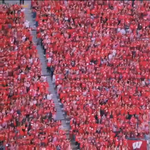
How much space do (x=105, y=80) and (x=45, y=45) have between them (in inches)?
166

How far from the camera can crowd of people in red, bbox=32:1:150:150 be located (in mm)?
30000

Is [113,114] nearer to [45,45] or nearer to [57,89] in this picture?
[57,89]

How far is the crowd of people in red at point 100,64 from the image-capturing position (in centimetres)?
3000

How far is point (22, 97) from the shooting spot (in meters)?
30.5

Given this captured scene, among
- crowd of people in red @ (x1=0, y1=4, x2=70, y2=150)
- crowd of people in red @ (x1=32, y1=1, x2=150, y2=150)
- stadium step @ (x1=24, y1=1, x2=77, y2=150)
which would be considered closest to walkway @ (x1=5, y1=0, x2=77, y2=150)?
stadium step @ (x1=24, y1=1, x2=77, y2=150)

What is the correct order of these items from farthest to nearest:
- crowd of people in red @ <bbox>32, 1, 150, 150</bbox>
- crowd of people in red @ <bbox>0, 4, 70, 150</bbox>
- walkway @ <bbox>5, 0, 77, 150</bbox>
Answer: walkway @ <bbox>5, 0, 77, 150</bbox>, crowd of people in red @ <bbox>32, 1, 150, 150</bbox>, crowd of people in red @ <bbox>0, 4, 70, 150</bbox>

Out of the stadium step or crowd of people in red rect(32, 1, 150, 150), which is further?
the stadium step

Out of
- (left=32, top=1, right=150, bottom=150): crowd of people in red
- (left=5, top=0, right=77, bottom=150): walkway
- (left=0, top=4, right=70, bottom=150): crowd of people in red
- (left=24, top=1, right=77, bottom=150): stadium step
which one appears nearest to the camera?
(left=0, top=4, right=70, bottom=150): crowd of people in red

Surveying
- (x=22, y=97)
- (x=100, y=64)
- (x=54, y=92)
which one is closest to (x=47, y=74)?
(x=54, y=92)

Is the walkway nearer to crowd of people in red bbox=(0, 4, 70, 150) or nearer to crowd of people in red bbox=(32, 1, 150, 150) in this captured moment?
crowd of people in red bbox=(32, 1, 150, 150)

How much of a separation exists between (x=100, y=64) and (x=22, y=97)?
565 centimetres

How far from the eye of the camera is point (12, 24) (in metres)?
34.9

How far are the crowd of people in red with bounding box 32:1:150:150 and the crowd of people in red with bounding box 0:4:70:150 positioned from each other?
96cm

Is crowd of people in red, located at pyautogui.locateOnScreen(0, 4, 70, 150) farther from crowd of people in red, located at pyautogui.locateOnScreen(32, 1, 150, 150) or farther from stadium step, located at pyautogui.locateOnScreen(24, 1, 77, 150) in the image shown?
crowd of people in red, located at pyautogui.locateOnScreen(32, 1, 150, 150)
